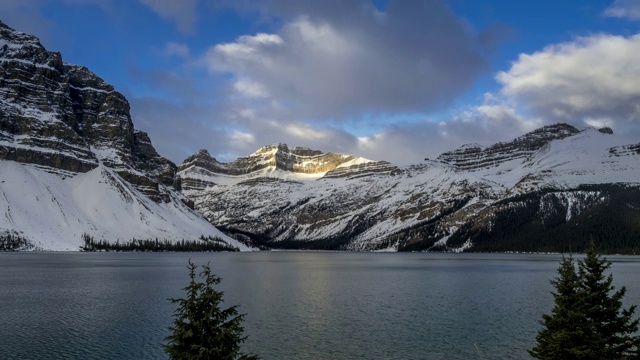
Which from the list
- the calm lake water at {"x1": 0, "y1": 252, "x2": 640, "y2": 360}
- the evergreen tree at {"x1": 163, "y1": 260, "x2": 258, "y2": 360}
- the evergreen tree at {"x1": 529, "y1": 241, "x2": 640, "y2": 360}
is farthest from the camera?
the calm lake water at {"x1": 0, "y1": 252, "x2": 640, "y2": 360}

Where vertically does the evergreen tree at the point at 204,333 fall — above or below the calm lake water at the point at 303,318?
above

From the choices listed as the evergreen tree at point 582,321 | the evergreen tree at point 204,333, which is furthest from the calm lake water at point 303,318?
the evergreen tree at point 204,333

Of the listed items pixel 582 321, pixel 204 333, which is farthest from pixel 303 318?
pixel 204 333

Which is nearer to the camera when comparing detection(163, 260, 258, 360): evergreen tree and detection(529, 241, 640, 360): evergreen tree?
detection(163, 260, 258, 360): evergreen tree

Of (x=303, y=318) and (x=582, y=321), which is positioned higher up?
(x=582, y=321)

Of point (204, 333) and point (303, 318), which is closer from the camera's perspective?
point (204, 333)

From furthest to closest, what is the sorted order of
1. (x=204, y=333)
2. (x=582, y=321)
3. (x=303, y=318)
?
1. (x=303, y=318)
2. (x=582, y=321)
3. (x=204, y=333)

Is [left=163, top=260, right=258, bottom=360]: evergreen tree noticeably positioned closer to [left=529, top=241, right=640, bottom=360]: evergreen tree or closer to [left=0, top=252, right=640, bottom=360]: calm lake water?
[left=0, top=252, right=640, bottom=360]: calm lake water

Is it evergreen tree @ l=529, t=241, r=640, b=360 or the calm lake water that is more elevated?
evergreen tree @ l=529, t=241, r=640, b=360

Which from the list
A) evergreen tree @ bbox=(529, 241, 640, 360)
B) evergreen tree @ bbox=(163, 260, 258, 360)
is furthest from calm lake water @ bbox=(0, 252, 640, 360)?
evergreen tree @ bbox=(163, 260, 258, 360)

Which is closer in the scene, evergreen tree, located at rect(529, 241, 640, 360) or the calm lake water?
evergreen tree, located at rect(529, 241, 640, 360)

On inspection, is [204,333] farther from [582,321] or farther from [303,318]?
[303,318]

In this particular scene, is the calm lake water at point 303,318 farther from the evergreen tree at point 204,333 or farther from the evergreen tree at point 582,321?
the evergreen tree at point 204,333

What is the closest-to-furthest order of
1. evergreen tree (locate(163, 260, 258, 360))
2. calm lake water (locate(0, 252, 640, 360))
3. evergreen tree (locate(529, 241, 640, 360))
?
1. evergreen tree (locate(163, 260, 258, 360))
2. evergreen tree (locate(529, 241, 640, 360))
3. calm lake water (locate(0, 252, 640, 360))
